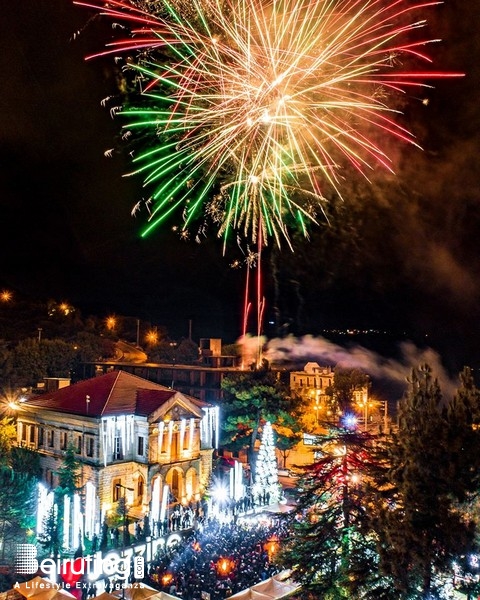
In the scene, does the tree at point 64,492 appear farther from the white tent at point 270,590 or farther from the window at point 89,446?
the white tent at point 270,590

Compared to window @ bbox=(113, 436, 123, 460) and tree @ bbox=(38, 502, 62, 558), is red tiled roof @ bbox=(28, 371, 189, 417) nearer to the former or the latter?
window @ bbox=(113, 436, 123, 460)

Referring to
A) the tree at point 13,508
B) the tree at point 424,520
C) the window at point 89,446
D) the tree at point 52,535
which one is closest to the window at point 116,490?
the window at point 89,446

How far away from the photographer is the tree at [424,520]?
1374 centimetres

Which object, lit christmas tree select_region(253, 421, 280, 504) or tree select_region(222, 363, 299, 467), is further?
tree select_region(222, 363, 299, 467)

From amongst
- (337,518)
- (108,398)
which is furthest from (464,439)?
(108,398)

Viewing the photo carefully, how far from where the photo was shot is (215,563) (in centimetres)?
2138

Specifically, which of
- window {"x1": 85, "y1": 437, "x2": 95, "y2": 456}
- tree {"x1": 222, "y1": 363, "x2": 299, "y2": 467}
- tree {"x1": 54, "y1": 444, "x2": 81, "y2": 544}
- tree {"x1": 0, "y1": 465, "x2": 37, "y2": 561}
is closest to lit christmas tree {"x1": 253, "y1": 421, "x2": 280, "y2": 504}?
tree {"x1": 222, "y1": 363, "x2": 299, "y2": 467}

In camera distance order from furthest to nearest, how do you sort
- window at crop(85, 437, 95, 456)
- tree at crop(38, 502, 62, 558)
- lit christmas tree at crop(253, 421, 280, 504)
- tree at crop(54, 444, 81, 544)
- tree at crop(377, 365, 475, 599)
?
lit christmas tree at crop(253, 421, 280, 504) → window at crop(85, 437, 95, 456) → tree at crop(54, 444, 81, 544) → tree at crop(38, 502, 62, 558) → tree at crop(377, 365, 475, 599)

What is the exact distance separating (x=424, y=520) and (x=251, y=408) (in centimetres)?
2467

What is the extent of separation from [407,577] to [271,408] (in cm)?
2399

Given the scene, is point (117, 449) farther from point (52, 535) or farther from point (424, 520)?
point (424, 520)

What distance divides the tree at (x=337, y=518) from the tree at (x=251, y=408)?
20.1m

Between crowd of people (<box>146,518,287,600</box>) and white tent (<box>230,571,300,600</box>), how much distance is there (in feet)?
4.03

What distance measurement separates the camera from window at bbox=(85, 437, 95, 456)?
30781 millimetres
